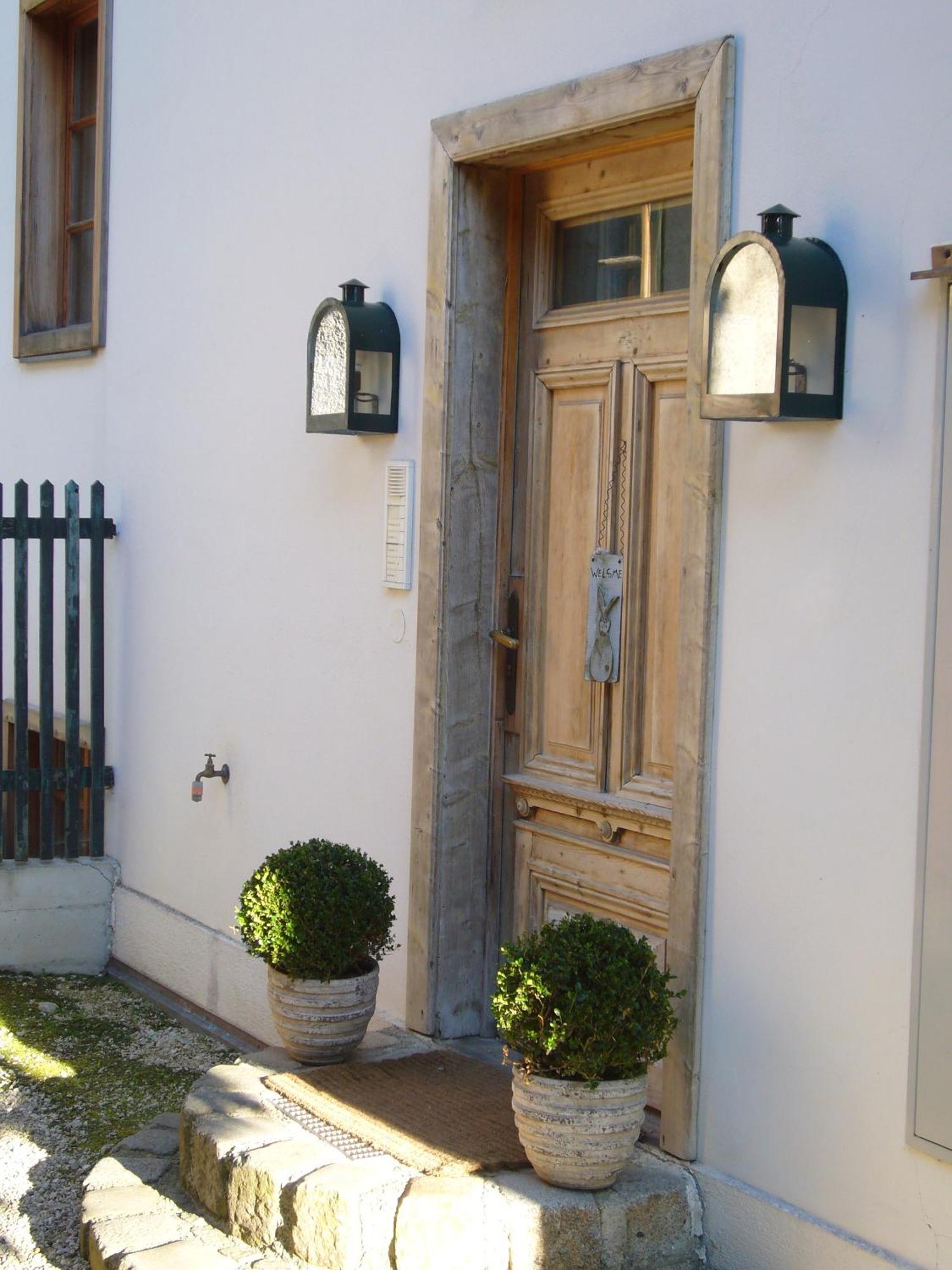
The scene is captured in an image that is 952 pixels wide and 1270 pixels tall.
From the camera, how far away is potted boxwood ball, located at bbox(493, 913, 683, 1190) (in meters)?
3.47

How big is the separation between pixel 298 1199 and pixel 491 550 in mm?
1989

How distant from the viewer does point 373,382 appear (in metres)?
4.87

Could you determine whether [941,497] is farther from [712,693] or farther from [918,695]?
[712,693]

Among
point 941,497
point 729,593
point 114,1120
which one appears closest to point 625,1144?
point 729,593

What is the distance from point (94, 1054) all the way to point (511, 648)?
7.43ft

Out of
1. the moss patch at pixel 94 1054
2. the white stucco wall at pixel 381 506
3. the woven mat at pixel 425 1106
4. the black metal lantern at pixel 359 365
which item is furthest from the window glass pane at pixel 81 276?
the woven mat at pixel 425 1106

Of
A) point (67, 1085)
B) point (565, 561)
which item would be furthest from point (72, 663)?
point (565, 561)

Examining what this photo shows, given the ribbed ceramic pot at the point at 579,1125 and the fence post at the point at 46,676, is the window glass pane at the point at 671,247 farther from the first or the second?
the fence post at the point at 46,676

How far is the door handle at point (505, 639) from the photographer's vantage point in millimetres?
4672

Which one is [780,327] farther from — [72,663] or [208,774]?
[72,663]

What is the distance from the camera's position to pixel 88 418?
7.08 metres

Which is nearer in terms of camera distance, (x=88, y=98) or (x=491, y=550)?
(x=491, y=550)

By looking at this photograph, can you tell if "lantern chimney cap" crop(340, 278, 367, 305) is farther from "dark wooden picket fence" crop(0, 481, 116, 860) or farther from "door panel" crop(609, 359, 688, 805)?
"dark wooden picket fence" crop(0, 481, 116, 860)

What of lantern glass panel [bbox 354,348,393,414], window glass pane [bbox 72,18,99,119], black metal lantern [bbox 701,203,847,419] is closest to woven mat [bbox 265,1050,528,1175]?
black metal lantern [bbox 701,203,847,419]
